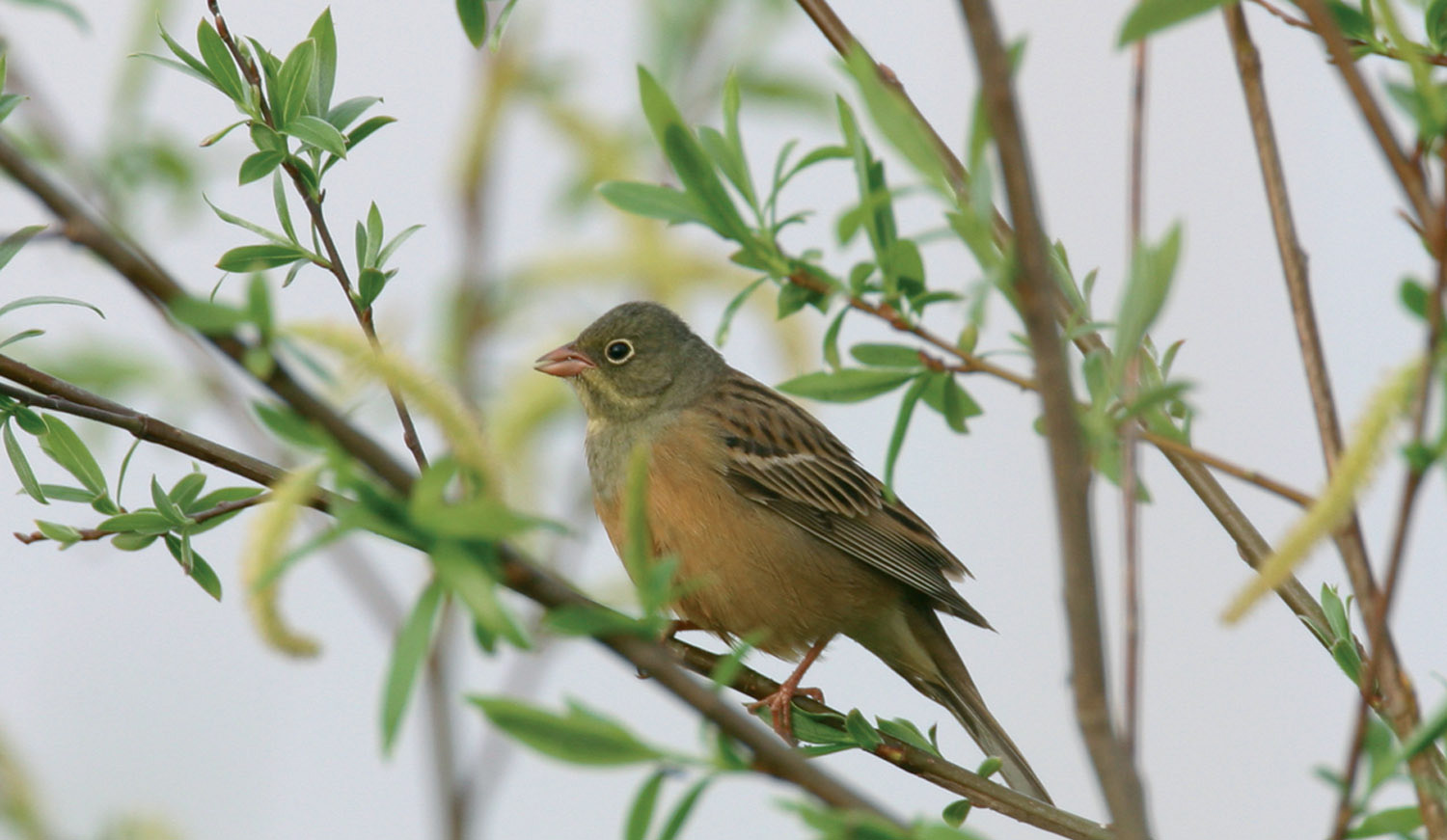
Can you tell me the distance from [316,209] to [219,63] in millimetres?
311

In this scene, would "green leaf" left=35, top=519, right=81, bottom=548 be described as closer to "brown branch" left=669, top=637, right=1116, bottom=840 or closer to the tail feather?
"brown branch" left=669, top=637, right=1116, bottom=840

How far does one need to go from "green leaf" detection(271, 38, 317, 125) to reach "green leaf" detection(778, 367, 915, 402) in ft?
3.36

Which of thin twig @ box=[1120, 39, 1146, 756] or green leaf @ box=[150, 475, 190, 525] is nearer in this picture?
thin twig @ box=[1120, 39, 1146, 756]

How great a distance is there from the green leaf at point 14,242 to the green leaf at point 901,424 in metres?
1.36

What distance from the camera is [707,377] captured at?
6.32 meters

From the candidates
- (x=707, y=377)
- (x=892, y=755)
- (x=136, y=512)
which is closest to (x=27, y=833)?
(x=136, y=512)

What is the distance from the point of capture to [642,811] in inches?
70.2

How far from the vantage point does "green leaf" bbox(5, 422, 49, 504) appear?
2.73m

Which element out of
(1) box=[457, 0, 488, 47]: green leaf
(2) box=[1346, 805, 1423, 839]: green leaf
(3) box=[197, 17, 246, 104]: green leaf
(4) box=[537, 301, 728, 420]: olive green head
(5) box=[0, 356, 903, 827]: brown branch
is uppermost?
(4) box=[537, 301, 728, 420]: olive green head

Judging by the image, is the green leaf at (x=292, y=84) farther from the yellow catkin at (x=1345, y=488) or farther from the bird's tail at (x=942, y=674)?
the bird's tail at (x=942, y=674)

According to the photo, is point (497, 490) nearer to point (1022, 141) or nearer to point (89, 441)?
point (1022, 141)

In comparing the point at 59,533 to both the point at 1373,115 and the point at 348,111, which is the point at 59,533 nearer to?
the point at 348,111

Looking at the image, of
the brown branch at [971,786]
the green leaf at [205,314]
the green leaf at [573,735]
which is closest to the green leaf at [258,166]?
the green leaf at [205,314]

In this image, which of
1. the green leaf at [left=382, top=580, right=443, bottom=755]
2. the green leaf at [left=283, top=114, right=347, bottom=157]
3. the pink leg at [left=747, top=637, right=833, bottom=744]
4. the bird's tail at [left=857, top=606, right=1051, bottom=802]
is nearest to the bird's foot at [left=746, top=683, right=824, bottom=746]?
the pink leg at [left=747, top=637, right=833, bottom=744]
